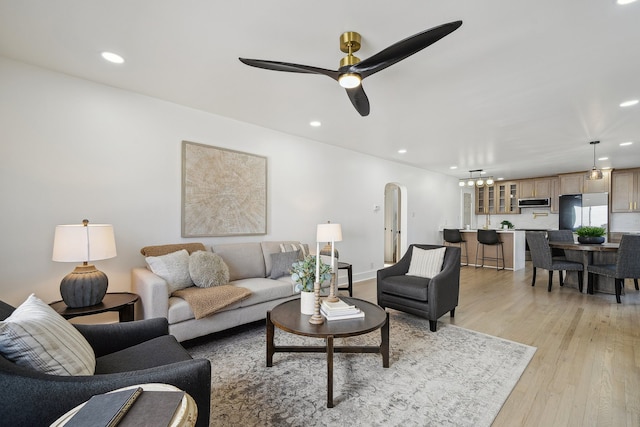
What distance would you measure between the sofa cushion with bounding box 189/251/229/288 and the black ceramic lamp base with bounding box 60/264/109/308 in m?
0.70

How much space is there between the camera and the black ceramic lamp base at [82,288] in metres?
2.16

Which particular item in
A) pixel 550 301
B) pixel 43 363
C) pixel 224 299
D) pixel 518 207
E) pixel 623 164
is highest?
pixel 623 164

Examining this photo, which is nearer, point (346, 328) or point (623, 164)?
point (346, 328)

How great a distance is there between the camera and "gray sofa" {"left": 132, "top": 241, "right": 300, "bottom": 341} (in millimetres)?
2369

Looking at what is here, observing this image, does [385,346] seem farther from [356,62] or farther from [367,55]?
[367,55]

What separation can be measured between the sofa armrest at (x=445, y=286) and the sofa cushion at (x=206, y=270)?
2.12m

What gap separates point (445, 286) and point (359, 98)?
215cm

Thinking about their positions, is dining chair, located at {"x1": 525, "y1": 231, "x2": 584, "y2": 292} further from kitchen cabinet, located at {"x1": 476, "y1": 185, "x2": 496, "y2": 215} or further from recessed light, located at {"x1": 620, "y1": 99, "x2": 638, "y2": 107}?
kitchen cabinet, located at {"x1": 476, "y1": 185, "x2": 496, "y2": 215}

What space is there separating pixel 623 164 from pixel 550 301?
459cm

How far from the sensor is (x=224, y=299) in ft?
8.52

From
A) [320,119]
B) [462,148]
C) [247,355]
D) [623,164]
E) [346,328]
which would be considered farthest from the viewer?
[623,164]

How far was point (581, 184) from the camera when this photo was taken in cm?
716

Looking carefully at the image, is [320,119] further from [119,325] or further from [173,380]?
[173,380]

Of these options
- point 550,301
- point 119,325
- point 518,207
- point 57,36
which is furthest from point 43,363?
point 518,207
